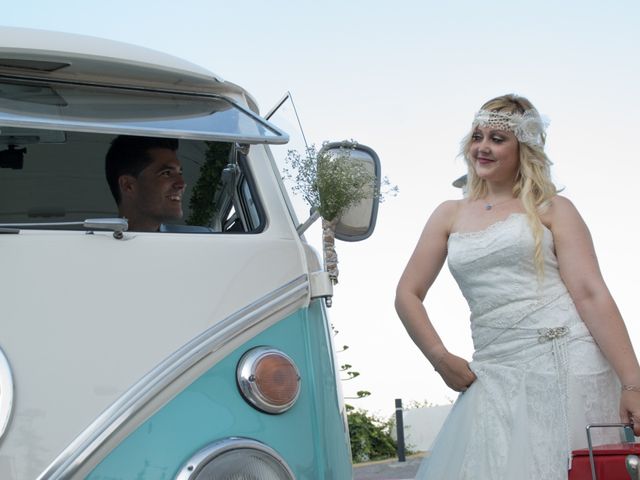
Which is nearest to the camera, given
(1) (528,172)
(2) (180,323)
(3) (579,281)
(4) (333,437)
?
(2) (180,323)

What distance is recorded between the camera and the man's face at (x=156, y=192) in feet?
9.16

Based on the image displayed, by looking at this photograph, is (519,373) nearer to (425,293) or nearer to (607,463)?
(425,293)

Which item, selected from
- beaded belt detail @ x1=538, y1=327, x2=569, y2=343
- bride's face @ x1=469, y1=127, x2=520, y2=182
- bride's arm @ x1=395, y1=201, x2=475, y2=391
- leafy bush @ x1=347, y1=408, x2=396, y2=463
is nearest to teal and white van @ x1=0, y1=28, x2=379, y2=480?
bride's arm @ x1=395, y1=201, x2=475, y2=391

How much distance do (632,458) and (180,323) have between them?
1.32 meters

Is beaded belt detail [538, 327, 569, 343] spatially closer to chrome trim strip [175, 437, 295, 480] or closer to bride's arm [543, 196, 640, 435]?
bride's arm [543, 196, 640, 435]

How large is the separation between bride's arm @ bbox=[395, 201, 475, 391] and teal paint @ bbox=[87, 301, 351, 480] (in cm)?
80

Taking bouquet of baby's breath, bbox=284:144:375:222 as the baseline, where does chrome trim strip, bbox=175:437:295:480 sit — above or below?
below

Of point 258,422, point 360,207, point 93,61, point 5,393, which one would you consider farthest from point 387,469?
point 5,393

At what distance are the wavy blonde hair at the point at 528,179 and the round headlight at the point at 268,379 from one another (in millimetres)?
1327

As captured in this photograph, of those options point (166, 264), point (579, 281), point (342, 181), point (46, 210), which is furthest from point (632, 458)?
point (46, 210)

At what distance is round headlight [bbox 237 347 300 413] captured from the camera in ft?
7.47

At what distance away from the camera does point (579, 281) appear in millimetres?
3254

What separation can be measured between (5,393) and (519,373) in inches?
75.0

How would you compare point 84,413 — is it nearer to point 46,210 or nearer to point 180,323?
point 180,323
